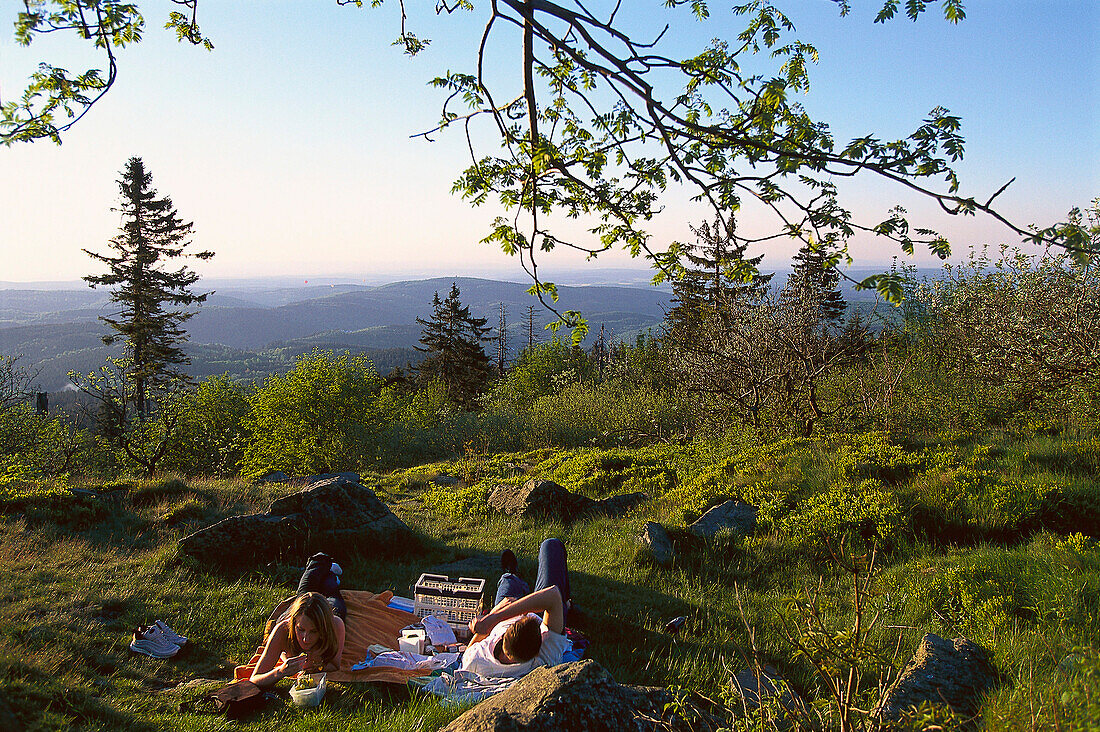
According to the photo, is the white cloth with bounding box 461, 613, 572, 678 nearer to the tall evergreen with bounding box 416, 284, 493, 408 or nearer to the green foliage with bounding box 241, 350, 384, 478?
the green foliage with bounding box 241, 350, 384, 478

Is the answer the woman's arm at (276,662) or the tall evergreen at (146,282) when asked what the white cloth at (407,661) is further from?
the tall evergreen at (146,282)

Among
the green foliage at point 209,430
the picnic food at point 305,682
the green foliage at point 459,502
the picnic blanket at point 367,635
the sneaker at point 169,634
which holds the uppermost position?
the picnic food at point 305,682

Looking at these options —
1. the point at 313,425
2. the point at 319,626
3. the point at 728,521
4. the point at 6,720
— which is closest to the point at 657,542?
the point at 728,521

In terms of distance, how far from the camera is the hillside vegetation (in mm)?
3855

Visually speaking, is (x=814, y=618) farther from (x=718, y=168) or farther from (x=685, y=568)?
→ (x=685, y=568)

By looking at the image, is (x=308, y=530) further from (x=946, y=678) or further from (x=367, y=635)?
(x=946, y=678)

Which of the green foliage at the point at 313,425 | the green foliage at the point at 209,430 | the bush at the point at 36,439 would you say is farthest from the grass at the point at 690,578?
the green foliage at the point at 209,430

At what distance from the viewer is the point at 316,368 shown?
2525 cm

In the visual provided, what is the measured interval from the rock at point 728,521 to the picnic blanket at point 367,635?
4.03m

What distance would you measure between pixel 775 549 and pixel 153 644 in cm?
697

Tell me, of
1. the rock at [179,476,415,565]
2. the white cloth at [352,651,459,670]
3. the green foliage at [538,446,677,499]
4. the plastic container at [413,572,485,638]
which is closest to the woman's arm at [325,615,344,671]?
the white cloth at [352,651,459,670]

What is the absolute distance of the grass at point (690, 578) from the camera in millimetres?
4008

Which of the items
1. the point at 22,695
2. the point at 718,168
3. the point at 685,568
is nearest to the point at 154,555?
the point at 22,695

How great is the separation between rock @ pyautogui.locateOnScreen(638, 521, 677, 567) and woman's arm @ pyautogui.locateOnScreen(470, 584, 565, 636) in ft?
7.63
